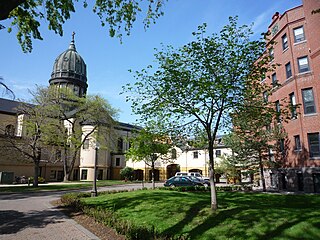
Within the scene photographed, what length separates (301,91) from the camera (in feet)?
75.7

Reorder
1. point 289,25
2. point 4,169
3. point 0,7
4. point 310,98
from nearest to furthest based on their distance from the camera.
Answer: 1. point 0,7
2. point 310,98
3. point 289,25
4. point 4,169

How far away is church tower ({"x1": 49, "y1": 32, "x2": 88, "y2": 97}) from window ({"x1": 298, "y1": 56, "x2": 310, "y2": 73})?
44.7m

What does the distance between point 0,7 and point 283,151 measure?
26.7 metres

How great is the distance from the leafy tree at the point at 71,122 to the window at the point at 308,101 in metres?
27.1

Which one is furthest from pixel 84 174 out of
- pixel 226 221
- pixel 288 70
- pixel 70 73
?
pixel 226 221

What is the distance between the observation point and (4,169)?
3734cm

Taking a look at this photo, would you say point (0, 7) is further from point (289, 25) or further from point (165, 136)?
point (289, 25)

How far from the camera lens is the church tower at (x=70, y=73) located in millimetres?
56594

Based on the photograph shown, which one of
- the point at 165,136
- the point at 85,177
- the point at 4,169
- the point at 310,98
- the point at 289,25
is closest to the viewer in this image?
the point at 165,136

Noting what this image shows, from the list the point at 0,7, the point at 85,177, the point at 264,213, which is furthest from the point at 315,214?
the point at 85,177

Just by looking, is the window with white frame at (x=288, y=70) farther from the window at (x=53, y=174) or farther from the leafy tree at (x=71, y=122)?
the window at (x=53, y=174)

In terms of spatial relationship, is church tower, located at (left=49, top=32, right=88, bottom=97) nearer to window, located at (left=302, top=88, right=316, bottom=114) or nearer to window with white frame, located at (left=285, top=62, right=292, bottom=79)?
window with white frame, located at (left=285, top=62, right=292, bottom=79)

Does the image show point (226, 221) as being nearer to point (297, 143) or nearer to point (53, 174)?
point (297, 143)

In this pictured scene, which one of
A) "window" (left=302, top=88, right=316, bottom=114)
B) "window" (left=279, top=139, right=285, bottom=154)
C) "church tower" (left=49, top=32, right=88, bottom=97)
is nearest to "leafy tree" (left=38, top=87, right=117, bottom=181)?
"church tower" (left=49, top=32, right=88, bottom=97)
